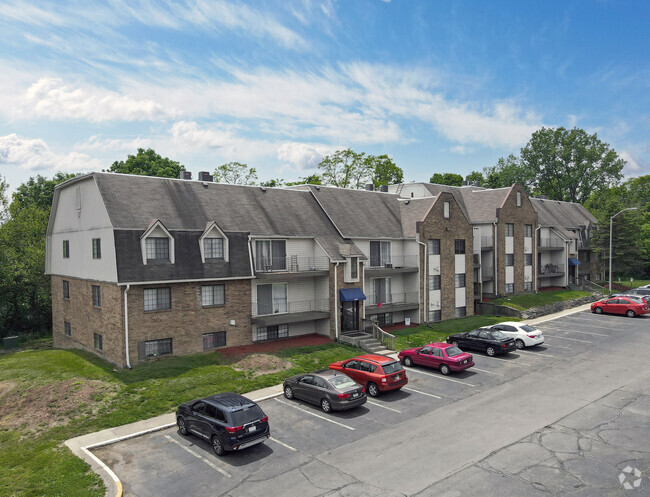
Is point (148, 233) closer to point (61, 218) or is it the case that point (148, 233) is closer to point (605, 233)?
point (61, 218)

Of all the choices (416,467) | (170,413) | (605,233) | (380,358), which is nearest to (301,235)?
(380,358)

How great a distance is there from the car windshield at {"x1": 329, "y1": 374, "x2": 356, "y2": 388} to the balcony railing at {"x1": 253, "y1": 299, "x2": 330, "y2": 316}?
1017 cm

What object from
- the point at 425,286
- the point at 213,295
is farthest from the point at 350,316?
the point at 213,295

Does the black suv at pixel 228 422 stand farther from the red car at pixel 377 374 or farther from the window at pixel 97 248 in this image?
the window at pixel 97 248

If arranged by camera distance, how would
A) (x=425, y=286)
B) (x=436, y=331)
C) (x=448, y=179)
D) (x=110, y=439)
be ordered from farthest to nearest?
1. (x=448, y=179)
2. (x=425, y=286)
3. (x=436, y=331)
4. (x=110, y=439)

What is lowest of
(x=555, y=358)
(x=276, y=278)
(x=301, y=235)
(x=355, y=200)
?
(x=555, y=358)

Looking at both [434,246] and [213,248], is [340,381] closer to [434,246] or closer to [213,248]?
[213,248]

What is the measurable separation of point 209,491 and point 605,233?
194ft

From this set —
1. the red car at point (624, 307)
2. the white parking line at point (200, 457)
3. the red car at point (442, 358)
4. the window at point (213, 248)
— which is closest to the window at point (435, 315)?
the red car at point (442, 358)

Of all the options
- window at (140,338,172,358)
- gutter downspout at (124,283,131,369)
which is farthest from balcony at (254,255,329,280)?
gutter downspout at (124,283,131,369)

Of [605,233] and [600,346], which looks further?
[605,233]

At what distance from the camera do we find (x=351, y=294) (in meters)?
30.7

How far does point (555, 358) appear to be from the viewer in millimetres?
27703

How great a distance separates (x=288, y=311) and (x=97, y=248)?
11.7 m
